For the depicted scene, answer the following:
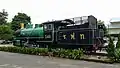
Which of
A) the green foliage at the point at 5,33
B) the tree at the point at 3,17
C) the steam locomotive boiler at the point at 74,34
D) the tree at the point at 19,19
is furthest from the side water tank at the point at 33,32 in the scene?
the tree at the point at 3,17

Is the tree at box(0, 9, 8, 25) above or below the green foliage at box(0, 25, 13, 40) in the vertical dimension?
above

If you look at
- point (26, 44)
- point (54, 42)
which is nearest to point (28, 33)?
point (26, 44)

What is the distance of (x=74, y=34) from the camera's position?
1883 cm

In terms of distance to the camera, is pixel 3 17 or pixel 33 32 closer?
pixel 33 32

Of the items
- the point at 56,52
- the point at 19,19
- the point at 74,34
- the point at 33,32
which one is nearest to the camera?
the point at 56,52

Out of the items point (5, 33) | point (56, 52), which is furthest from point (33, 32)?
point (5, 33)

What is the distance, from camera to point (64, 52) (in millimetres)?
16281

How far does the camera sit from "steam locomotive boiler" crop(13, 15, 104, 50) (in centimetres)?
1794

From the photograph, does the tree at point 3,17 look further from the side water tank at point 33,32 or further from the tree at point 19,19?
the side water tank at point 33,32

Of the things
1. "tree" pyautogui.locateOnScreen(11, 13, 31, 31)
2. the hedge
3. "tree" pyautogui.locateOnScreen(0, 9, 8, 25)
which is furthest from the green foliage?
the hedge

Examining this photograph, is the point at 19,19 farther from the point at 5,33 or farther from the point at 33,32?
the point at 33,32

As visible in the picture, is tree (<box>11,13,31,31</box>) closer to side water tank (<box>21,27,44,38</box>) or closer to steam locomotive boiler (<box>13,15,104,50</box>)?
side water tank (<box>21,27,44,38</box>)

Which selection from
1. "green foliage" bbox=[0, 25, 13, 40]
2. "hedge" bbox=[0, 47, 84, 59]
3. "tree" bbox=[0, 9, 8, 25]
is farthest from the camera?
"tree" bbox=[0, 9, 8, 25]

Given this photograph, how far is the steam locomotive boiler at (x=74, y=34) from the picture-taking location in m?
17.9
